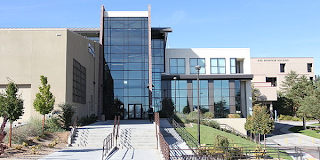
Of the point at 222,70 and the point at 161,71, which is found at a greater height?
the point at 222,70

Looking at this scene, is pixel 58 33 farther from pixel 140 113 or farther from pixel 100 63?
pixel 140 113

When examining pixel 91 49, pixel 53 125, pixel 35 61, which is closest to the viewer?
pixel 53 125

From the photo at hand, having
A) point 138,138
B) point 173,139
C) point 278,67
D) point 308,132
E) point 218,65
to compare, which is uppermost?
point 278,67

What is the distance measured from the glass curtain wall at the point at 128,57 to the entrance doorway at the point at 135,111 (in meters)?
0.38

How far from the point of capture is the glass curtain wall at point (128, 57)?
39.0 meters

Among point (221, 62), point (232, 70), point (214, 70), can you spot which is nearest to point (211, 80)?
point (214, 70)

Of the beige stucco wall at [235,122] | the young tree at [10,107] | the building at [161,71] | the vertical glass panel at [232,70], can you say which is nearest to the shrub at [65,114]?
the young tree at [10,107]

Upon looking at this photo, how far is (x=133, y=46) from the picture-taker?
130ft

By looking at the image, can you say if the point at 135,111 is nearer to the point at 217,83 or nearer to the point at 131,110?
the point at 131,110

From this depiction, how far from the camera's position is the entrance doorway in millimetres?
39000

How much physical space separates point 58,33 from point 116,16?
49.1ft

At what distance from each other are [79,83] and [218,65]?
21.3 metres

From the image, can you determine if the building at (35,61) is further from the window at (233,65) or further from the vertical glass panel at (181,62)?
the window at (233,65)

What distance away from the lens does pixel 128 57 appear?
39375mm
